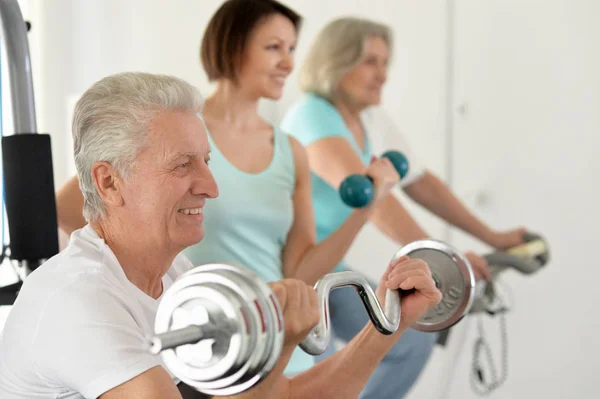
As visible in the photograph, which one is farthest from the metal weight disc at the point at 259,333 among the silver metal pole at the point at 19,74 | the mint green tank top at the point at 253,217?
the mint green tank top at the point at 253,217

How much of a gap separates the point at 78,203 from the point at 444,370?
1.39m

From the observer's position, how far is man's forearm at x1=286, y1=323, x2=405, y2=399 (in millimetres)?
1107

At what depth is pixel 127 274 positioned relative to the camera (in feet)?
3.26

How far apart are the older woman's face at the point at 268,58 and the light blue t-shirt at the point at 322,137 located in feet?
0.98

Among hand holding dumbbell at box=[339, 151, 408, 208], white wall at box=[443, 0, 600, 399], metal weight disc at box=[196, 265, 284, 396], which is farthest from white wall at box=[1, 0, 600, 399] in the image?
metal weight disc at box=[196, 265, 284, 396]

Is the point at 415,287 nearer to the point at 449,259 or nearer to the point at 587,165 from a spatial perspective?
the point at 449,259

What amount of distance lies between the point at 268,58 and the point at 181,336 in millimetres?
1225

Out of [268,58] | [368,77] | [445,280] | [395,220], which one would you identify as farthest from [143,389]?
[368,77]

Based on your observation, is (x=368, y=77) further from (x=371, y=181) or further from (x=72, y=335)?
(x=72, y=335)

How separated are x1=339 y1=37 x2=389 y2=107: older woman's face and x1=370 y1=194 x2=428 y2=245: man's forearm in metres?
0.27

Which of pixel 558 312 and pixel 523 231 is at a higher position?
pixel 523 231

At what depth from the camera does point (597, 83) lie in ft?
9.86

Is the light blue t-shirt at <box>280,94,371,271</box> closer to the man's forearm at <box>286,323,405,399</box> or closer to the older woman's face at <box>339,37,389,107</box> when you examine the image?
the older woman's face at <box>339,37,389,107</box>

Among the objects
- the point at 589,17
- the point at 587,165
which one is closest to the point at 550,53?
the point at 589,17
